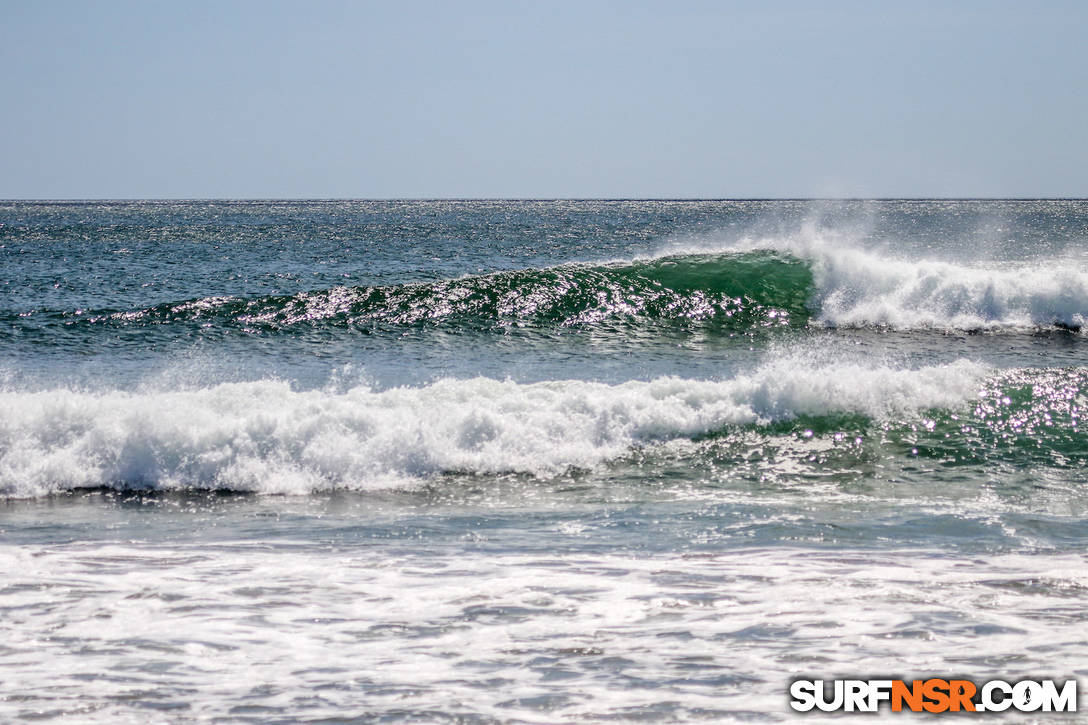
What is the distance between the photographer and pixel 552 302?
20.6 meters

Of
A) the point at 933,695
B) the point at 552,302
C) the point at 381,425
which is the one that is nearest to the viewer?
the point at 933,695

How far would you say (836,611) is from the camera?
18.2 feet

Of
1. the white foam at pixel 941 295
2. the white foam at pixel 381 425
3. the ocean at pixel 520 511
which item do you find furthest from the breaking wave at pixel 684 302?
the white foam at pixel 381 425

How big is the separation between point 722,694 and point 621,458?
18.4ft

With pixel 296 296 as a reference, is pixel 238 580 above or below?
below

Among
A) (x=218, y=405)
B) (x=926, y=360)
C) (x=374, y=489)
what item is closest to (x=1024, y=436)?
(x=926, y=360)

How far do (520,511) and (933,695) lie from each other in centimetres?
433

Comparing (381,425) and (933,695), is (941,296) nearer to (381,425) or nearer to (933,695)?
(381,425)

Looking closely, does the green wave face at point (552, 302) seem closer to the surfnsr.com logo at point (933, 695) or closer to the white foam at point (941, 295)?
the white foam at point (941, 295)

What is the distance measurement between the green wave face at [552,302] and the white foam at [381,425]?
24.8 feet

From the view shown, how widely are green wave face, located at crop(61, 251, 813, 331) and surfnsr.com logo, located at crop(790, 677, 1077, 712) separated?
49.0 feet

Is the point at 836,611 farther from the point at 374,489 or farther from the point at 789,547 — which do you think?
the point at 374,489

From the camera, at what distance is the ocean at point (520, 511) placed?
4828 millimetres

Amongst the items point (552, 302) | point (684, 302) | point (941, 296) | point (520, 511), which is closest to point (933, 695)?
point (520, 511)
